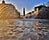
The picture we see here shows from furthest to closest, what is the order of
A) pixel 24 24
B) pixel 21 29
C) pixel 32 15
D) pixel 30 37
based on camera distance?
pixel 32 15 < pixel 24 24 < pixel 21 29 < pixel 30 37

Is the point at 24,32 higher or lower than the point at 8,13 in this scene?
lower

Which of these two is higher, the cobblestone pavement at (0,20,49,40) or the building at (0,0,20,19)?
the building at (0,0,20,19)

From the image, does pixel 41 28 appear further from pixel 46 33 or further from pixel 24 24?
pixel 24 24

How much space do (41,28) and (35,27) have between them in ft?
0.28

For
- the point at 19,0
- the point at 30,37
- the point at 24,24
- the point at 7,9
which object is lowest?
the point at 30,37

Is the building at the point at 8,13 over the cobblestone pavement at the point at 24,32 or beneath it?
over

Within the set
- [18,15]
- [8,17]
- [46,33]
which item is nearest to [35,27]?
[46,33]

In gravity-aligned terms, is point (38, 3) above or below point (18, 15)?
above

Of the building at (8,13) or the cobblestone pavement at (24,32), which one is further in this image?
the building at (8,13)

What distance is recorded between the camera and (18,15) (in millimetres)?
1683

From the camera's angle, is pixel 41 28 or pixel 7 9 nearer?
pixel 41 28

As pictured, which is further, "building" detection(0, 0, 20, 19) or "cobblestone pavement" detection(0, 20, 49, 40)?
"building" detection(0, 0, 20, 19)

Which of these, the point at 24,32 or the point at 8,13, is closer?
the point at 24,32

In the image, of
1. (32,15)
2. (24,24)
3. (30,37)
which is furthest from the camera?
(32,15)
